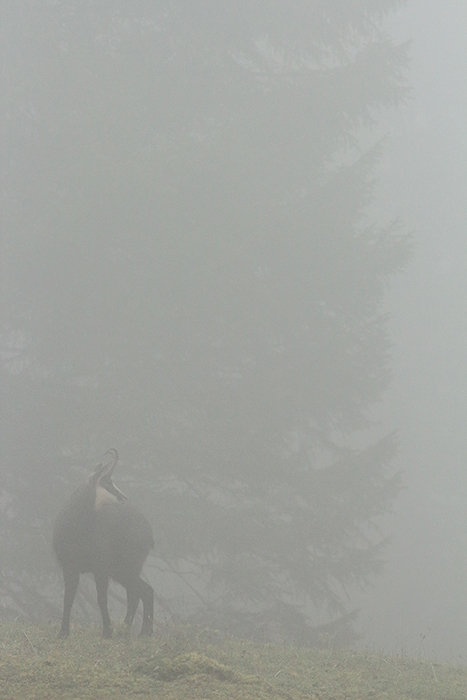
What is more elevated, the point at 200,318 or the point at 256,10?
the point at 256,10

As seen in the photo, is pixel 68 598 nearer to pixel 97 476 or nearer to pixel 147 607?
pixel 147 607

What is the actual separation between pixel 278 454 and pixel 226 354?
1.94 meters

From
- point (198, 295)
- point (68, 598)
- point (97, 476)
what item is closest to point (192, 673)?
point (68, 598)

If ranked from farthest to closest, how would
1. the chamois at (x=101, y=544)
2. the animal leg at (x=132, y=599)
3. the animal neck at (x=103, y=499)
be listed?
the animal leg at (x=132, y=599) → the animal neck at (x=103, y=499) → the chamois at (x=101, y=544)

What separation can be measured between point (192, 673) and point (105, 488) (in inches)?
107

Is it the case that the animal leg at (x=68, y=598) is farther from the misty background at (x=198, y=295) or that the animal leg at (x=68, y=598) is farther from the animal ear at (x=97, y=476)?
the misty background at (x=198, y=295)

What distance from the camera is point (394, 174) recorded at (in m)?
34.2

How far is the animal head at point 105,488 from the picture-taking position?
6328 millimetres

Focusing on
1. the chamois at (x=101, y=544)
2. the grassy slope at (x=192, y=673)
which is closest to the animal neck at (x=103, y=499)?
the chamois at (x=101, y=544)

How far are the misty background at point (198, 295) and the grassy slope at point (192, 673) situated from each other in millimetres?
4819

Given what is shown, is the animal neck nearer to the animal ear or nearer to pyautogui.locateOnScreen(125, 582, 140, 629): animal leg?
Answer: the animal ear

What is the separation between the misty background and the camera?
36.7 ft

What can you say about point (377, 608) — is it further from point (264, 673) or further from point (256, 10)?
point (264, 673)

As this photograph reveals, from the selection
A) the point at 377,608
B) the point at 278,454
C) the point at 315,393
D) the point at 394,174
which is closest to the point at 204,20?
the point at 315,393
